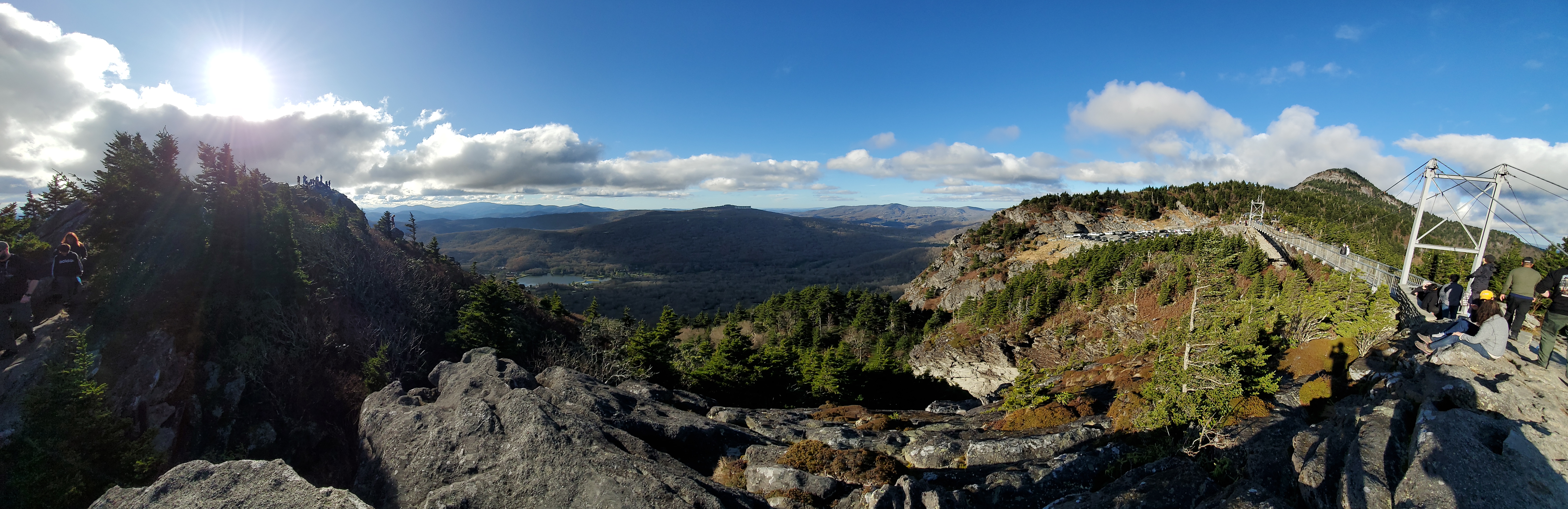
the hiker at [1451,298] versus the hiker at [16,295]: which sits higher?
the hiker at [1451,298]

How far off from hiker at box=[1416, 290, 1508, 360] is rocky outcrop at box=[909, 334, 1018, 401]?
2349 cm

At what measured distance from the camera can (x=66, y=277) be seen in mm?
16547

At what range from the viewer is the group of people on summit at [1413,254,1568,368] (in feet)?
33.1

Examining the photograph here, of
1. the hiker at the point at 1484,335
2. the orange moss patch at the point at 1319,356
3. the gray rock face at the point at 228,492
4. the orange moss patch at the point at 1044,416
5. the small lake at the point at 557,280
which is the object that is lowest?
the small lake at the point at 557,280

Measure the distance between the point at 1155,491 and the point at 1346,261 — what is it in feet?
79.5

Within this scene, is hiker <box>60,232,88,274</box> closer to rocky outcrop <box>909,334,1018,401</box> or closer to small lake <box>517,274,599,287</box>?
rocky outcrop <box>909,334,1018,401</box>

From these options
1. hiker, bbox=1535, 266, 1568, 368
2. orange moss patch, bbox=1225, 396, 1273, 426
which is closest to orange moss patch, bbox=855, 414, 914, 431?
orange moss patch, bbox=1225, 396, 1273, 426

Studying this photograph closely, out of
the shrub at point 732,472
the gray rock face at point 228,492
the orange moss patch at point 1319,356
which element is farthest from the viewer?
the orange moss patch at point 1319,356

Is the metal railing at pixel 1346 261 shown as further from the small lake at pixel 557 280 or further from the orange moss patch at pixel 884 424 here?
the small lake at pixel 557 280

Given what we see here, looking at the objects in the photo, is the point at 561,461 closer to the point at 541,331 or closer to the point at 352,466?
the point at 352,466

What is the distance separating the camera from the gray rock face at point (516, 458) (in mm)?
9672

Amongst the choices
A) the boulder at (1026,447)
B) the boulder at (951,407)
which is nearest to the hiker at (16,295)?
the boulder at (1026,447)

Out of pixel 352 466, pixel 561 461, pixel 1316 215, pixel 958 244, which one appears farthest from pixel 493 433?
pixel 1316 215

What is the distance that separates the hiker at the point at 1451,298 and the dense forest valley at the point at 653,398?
26.2 inches
